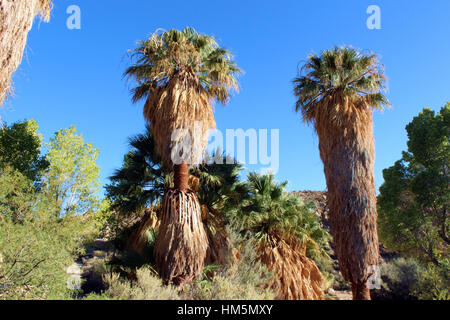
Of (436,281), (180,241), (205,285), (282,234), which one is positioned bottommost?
(436,281)

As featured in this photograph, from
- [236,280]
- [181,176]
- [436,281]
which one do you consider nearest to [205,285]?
[236,280]

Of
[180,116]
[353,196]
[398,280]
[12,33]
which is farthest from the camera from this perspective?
[398,280]

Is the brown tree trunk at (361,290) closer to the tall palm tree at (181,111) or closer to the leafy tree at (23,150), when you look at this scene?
the tall palm tree at (181,111)

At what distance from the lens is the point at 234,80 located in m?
11.7

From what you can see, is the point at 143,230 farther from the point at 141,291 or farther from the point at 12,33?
the point at 12,33

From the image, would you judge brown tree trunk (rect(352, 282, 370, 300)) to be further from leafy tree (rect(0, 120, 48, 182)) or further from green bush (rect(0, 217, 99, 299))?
leafy tree (rect(0, 120, 48, 182))

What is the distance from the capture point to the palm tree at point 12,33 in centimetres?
473

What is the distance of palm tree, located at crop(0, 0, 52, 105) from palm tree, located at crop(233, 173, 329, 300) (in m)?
9.32

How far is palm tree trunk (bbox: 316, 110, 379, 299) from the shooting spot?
9336mm

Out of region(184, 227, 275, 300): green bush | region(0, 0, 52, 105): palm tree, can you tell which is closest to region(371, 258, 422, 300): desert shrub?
region(184, 227, 275, 300): green bush

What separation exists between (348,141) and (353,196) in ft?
6.28

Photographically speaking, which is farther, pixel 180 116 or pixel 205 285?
pixel 180 116

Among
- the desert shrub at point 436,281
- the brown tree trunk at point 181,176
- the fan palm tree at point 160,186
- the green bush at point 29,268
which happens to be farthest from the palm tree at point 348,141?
the green bush at point 29,268

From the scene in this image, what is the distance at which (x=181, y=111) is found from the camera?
10102mm
